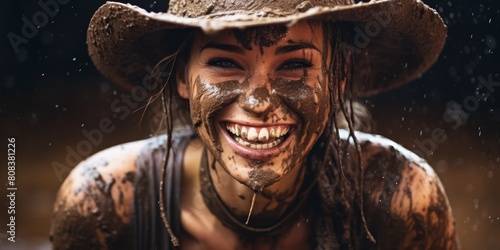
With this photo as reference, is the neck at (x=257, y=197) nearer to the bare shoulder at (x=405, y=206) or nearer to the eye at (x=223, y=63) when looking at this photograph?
the bare shoulder at (x=405, y=206)

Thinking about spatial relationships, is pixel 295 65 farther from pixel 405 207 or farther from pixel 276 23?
pixel 405 207

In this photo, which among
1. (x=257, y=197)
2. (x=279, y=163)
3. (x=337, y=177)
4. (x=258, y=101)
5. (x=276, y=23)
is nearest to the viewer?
(x=276, y=23)

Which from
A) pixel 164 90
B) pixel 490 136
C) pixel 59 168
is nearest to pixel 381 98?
pixel 490 136

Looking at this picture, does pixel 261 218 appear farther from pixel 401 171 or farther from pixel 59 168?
pixel 59 168

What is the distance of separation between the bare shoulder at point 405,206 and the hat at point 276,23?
352 millimetres

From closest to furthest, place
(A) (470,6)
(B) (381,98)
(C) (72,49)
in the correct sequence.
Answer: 1. (A) (470,6)
2. (C) (72,49)
3. (B) (381,98)

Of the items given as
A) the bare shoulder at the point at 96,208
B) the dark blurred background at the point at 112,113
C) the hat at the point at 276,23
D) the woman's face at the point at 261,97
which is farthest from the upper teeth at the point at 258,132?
the dark blurred background at the point at 112,113

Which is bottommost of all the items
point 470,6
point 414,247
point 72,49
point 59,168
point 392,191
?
point 59,168

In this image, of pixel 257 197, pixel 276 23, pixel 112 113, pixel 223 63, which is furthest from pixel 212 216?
pixel 112 113

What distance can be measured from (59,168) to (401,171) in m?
3.48

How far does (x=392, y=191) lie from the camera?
240 cm

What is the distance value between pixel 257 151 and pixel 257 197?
0.36m

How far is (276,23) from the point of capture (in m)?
1.70

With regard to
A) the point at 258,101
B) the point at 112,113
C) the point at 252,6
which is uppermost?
the point at 252,6
